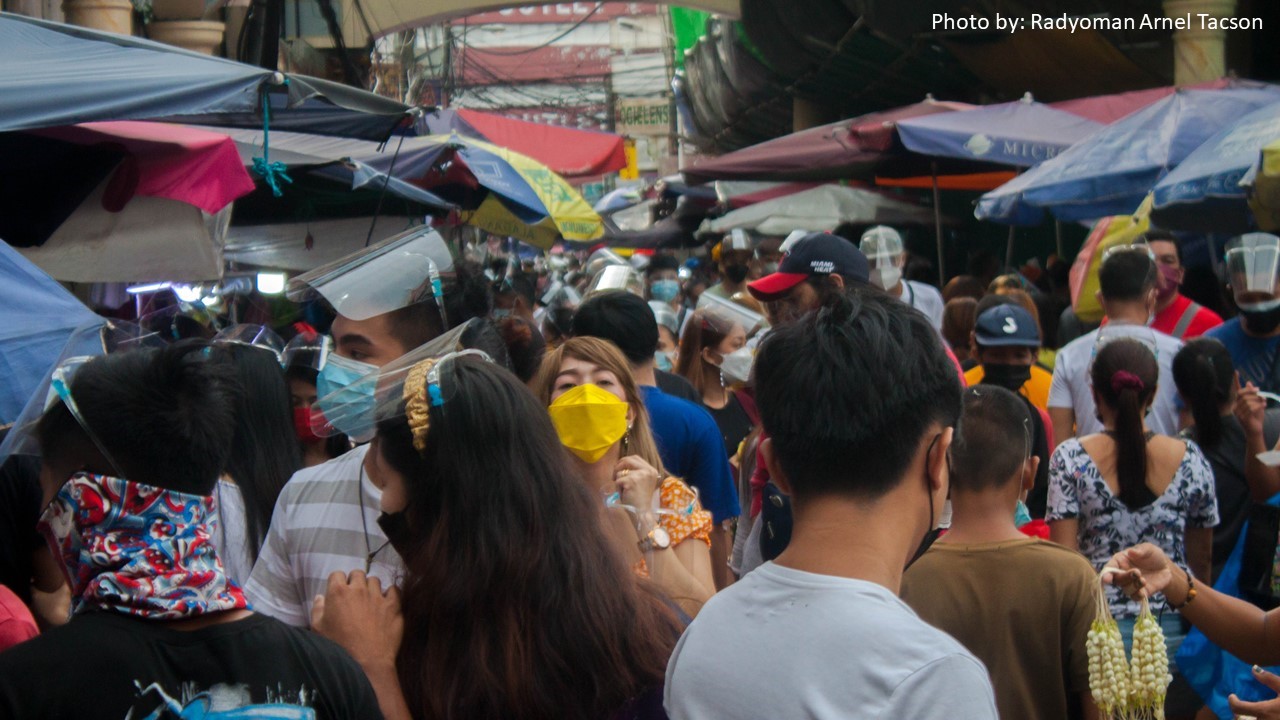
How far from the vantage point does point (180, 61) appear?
522 cm

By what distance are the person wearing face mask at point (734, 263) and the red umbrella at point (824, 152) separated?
36.9 inches

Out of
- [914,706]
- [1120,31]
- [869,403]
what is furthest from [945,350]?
[1120,31]

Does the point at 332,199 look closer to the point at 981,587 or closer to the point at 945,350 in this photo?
the point at 981,587

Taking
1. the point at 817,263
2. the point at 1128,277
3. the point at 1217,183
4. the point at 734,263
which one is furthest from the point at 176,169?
the point at 734,263

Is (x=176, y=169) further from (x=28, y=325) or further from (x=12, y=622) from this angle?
(x=12, y=622)

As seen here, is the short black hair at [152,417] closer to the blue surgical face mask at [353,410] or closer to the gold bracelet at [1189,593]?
the blue surgical face mask at [353,410]

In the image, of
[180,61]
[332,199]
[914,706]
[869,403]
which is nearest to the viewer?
[914,706]

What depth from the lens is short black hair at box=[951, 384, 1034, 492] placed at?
346cm

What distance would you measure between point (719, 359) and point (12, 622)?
13.9 ft

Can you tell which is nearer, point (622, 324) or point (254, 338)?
point (254, 338)

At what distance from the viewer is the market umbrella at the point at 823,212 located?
1609 cm

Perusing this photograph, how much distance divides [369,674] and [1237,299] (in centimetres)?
526

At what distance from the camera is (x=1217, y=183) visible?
6.95 m

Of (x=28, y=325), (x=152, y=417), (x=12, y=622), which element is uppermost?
(x=28, y=325)
